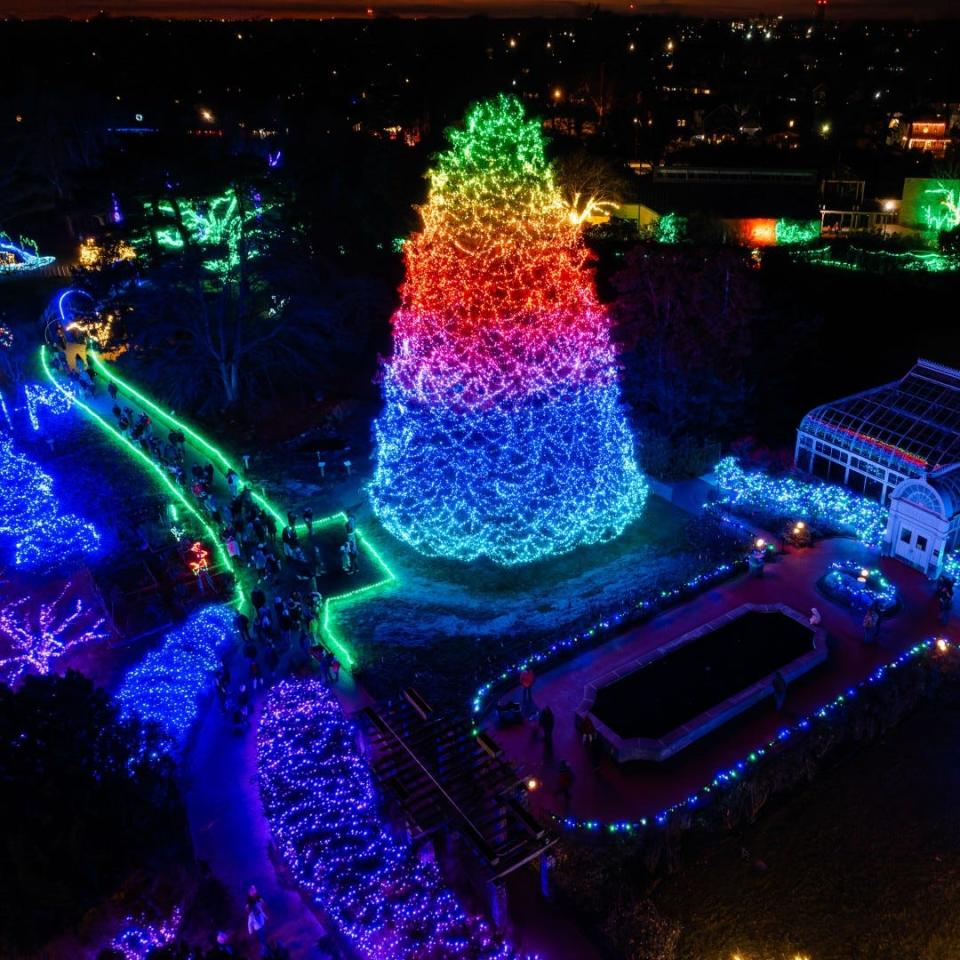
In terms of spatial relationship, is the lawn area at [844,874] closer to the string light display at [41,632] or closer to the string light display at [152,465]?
the string light display at [152,465]

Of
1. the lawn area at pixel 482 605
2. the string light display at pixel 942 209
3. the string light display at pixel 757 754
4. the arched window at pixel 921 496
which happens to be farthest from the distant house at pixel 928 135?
the string light display at pixel 757 754

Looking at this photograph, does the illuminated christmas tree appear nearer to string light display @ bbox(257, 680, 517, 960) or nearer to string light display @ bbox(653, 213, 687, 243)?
string light display @ bbox(257, 680, 517, 960)

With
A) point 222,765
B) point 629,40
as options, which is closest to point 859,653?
point 222,765

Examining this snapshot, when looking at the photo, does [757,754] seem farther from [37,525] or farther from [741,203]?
[741,203]

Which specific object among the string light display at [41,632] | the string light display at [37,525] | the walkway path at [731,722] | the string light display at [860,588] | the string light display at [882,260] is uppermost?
the string light display at [882,260]

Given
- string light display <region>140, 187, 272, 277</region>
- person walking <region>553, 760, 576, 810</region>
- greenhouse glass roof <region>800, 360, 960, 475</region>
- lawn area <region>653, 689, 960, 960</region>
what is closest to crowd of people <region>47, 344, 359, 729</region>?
person walking <region>553, 760, 576, 810</region>
